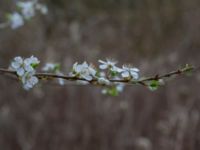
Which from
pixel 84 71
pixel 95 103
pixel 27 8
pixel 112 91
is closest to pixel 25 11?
pixel 27 8

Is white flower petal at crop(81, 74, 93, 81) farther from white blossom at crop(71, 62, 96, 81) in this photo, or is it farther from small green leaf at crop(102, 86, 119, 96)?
small green leaf at crop(102, 86, 119, 96)

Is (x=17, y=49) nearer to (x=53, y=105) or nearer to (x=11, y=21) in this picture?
(x=53, y=105)

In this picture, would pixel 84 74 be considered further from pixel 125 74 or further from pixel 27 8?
pixel 27 8

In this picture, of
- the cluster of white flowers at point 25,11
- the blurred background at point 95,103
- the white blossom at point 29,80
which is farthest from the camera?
the blurred background at point 95,103

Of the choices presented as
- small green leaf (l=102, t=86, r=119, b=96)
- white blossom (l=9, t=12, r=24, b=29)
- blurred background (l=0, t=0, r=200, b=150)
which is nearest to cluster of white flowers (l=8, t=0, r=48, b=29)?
white blossom (l=9, t=12, r=24, b=29)

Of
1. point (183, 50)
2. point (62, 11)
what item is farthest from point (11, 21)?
point (62, 11)

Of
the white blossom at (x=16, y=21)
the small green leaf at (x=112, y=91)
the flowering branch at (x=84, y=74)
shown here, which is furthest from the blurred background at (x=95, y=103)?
the flowering branch at (x=84, y=74)

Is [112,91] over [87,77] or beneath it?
over

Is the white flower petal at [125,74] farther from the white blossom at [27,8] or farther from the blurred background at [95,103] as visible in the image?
the blurred background at [95,103]
